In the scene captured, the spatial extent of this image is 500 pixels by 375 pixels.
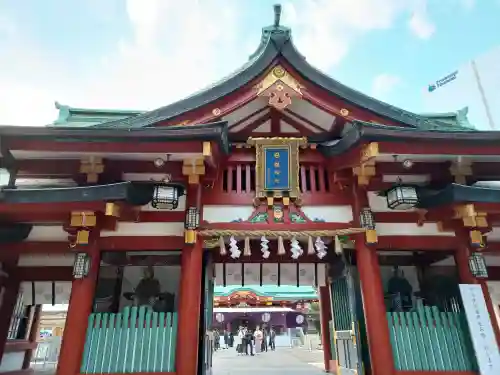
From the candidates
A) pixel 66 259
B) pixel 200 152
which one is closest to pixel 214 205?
pixel 200 152

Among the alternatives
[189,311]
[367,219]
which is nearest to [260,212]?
[367,219]

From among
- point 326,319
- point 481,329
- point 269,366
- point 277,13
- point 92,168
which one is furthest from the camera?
point 269,366

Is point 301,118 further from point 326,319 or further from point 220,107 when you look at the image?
point 326,319

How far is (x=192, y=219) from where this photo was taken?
7352 mm

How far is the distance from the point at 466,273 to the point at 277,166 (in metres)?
4.71

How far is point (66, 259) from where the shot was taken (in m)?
9.12

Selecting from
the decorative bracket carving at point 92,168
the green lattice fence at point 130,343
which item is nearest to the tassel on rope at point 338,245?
the green lattice fence at point 130,343

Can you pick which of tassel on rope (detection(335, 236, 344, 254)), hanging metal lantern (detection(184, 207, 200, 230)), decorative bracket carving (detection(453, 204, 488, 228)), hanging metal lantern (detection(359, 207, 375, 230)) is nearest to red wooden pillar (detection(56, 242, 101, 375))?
hanging metal lantern (detection(184, 207, 200, 230))

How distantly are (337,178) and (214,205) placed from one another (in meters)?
2.94

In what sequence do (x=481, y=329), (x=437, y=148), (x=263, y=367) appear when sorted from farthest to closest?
(x=263, y=367) → (x=437, y=148) → (x=481, y=329)

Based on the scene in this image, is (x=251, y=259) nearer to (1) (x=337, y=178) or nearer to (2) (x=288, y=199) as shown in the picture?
(2) (x=288, y=199)

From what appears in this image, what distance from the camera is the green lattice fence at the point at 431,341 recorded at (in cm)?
675

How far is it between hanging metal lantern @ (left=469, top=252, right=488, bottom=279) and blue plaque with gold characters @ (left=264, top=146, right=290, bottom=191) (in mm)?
4256

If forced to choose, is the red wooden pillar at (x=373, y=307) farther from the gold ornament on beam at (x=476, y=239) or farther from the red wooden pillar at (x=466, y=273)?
the gold ornament on beam at (x=476, y=239)
